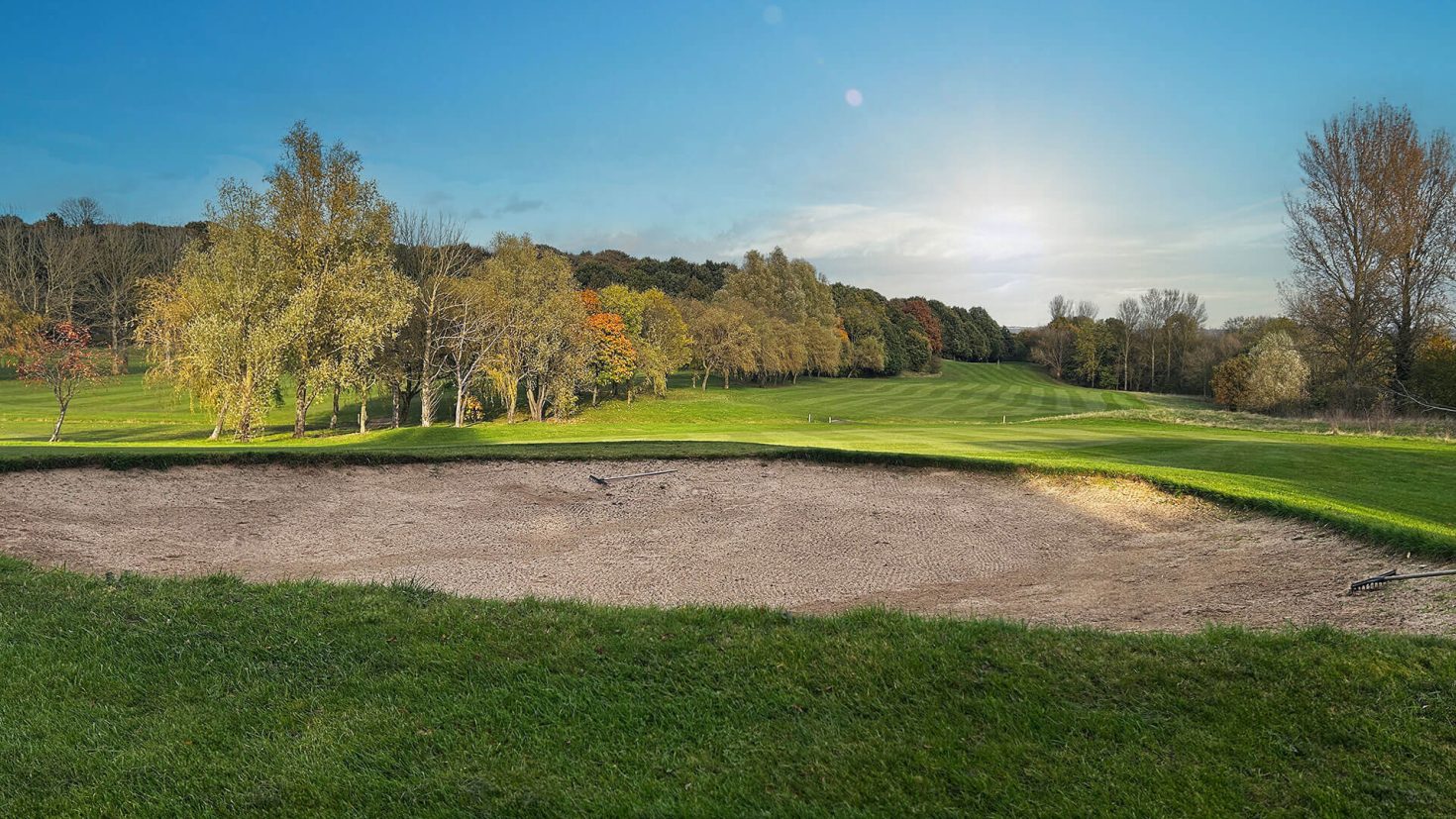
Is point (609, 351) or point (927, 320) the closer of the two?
point (609, 351)

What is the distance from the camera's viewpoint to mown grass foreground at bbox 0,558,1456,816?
3.81 meters

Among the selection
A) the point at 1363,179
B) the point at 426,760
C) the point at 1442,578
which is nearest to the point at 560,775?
the point at 426,760

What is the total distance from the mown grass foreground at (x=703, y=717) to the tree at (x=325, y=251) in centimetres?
2669

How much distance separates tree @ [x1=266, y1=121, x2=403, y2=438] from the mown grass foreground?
2669 centimetres

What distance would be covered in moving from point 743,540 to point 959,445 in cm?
1136

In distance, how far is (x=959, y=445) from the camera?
70.6ft

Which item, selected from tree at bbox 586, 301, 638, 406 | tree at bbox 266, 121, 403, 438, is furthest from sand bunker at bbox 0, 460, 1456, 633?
tree at bbox 586, 301, 638, 406

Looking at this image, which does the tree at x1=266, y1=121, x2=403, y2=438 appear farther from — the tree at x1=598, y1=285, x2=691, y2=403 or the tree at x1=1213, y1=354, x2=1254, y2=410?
the tree at x1=1213, y1=354, x2=1254, y2=410

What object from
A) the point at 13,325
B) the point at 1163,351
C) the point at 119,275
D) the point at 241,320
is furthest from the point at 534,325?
the point at 1163,351

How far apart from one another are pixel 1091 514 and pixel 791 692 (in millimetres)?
10229

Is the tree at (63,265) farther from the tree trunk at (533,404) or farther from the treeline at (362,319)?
the tree trunk at (533,404)

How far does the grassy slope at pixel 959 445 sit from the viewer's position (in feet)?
39.0

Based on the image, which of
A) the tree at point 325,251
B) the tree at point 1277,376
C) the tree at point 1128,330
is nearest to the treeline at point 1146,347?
the tree at point 1128,330

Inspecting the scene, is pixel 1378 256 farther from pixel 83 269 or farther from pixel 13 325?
pixel 83 269
